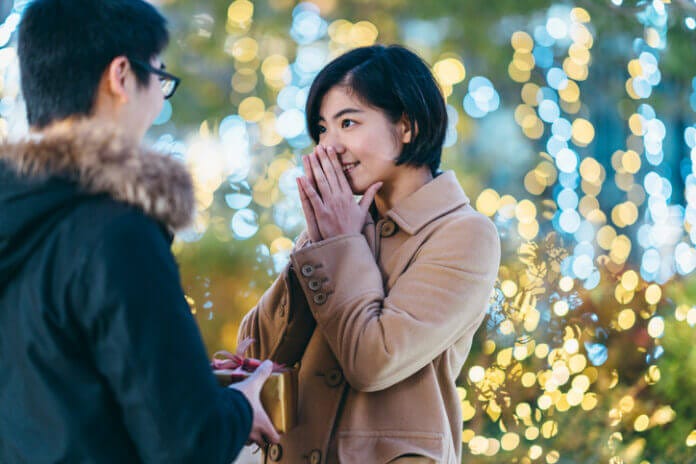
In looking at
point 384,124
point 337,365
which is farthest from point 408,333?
point 384,124

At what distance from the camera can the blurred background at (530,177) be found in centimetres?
276

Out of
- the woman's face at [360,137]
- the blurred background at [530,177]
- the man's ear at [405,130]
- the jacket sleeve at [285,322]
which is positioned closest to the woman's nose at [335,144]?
the woman's face at [360,137]

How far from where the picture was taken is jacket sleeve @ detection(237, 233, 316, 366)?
1657 millimetres

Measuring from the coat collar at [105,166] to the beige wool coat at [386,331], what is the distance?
508 mm

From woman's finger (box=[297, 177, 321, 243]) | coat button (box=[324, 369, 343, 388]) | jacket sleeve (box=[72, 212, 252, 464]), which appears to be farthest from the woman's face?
jacket sleeve (box=[72, 212, 252, 464])

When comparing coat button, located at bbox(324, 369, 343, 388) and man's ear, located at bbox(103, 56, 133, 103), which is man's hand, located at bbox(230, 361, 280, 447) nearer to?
coat button, located at bbox(324, 369, 343, 388)

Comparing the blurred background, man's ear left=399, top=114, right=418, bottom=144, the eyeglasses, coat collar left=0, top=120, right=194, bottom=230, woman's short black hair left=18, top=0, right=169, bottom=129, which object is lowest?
the blurred background

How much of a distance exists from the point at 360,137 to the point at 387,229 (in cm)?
20

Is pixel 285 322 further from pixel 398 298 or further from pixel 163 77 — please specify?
pixel 163 77

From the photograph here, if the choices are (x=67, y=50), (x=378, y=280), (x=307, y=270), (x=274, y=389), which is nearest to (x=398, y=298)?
(x=378, y=280)

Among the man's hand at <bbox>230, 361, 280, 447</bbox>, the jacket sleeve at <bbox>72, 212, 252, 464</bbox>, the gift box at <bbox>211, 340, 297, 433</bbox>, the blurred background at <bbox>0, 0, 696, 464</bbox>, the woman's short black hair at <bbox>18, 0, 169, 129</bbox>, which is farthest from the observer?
the blurred background at <bbox>0, 0, 696, 464</bbox>

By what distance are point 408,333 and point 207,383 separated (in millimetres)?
507

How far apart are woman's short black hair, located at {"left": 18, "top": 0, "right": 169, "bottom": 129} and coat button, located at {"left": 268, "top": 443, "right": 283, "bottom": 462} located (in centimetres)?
82

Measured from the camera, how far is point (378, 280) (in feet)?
5.16
